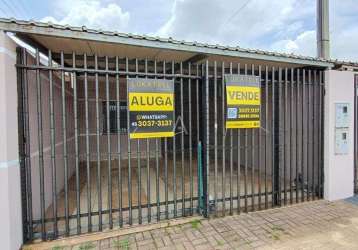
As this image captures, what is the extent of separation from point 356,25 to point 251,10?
10.9ft

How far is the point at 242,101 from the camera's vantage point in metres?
3.67

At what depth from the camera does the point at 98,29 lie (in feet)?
9.16

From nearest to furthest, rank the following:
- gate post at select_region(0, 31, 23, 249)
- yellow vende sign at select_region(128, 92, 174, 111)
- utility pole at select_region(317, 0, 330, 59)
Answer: gate post at select_region(0, 31, 23, 249)
yellow vende sign at select_region(128, 92, 174, 111)
utility pole at select_region(317, 0, 330, 59)

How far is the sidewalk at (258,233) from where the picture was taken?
9.24 ft

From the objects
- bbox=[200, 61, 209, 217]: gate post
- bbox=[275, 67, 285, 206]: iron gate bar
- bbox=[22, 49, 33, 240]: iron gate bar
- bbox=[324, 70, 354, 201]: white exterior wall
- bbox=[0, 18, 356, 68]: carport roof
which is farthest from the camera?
bbox=[324, 70, 354, 201]: white exterior wall

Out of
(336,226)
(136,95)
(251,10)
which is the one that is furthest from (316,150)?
(251,10)

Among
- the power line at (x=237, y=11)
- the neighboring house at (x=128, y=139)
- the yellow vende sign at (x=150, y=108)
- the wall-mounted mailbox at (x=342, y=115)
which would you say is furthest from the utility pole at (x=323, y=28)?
the yellow vende sign at (x=150, y=108)

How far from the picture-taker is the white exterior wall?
13.8ft

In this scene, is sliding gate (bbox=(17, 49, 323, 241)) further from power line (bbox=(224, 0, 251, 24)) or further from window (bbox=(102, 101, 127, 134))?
power line (bbox=(224, 0, 251, 24))

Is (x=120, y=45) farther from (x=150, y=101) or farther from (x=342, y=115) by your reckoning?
(x=342, y=115)

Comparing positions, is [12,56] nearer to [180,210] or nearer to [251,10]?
[180,210]

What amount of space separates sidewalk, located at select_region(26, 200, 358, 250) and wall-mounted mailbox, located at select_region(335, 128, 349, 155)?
1.12 metres

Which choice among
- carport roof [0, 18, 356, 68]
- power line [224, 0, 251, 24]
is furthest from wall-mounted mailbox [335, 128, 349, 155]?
power line [224, 0, 251, 24]

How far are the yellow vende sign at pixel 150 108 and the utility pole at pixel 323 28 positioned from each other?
451 centimetres
